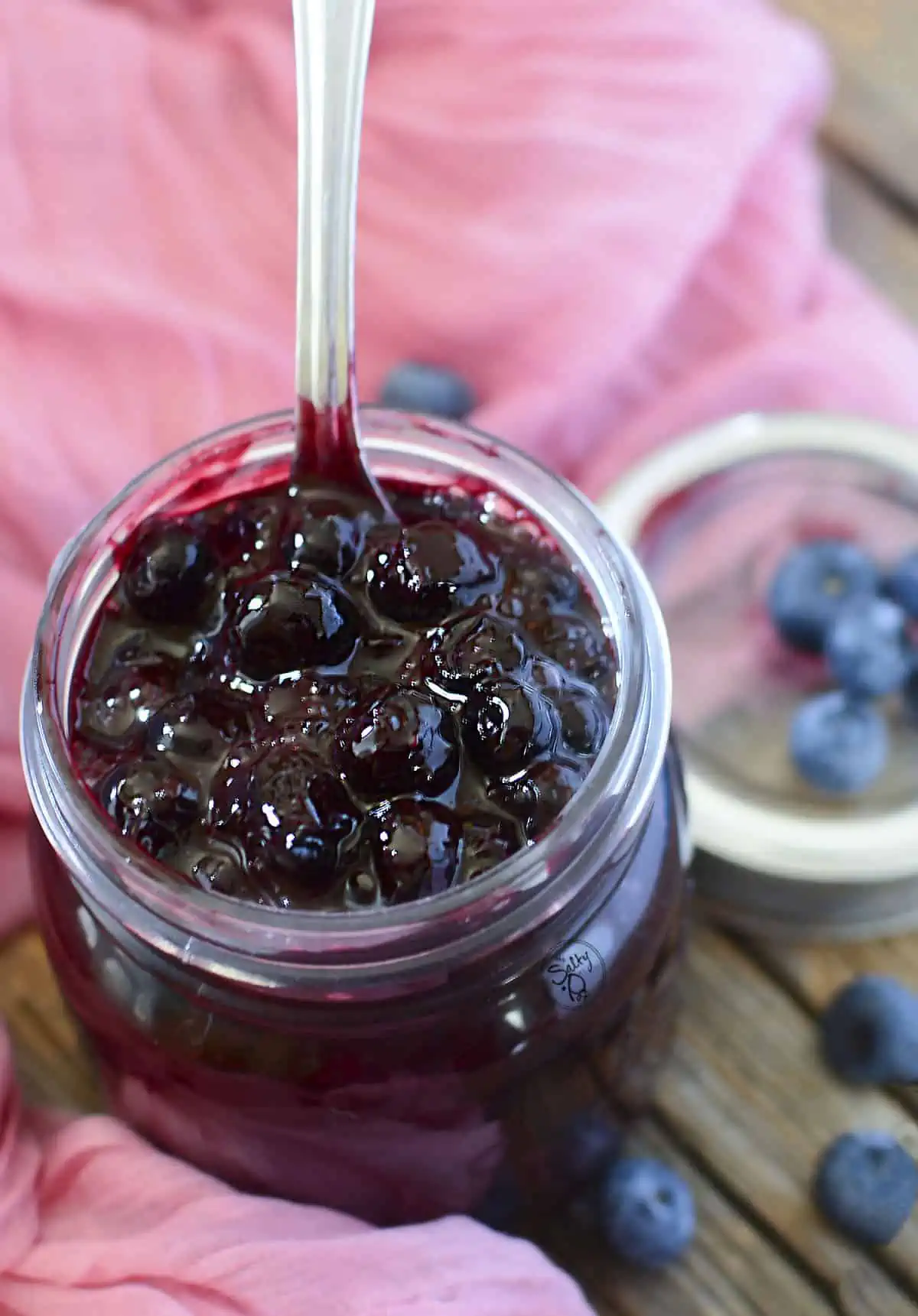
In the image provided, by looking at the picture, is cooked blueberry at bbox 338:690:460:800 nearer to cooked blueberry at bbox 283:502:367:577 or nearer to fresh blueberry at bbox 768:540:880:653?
cooked blueberry at bbox 283:502:367:577

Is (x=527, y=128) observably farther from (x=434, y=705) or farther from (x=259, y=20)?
(x=434, y=705)

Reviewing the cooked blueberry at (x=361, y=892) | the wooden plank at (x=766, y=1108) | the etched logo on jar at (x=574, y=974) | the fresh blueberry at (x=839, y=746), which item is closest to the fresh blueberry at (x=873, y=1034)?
the wooden plank at (x=766, y=1108)

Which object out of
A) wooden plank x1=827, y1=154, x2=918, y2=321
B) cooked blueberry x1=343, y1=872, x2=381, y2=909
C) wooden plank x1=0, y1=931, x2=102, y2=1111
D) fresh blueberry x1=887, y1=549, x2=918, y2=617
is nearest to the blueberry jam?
cooked blueberry x1=343, y1=872, x2=381, y2=909

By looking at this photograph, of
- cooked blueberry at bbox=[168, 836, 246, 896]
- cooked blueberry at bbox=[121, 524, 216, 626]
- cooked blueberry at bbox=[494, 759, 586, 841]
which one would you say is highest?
cooked blueberry at bbox=[494, 759, 586, 841]

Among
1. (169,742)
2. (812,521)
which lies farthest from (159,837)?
(812,521)

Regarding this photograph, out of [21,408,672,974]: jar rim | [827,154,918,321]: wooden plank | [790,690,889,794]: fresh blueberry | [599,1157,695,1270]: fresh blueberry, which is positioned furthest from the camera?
[827,154,918,321]: wooden plank

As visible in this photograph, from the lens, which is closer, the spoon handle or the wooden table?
the spoon handle

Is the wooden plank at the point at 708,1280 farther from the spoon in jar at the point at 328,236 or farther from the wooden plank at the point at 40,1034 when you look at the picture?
the spoon in jar at the point at 328,236
